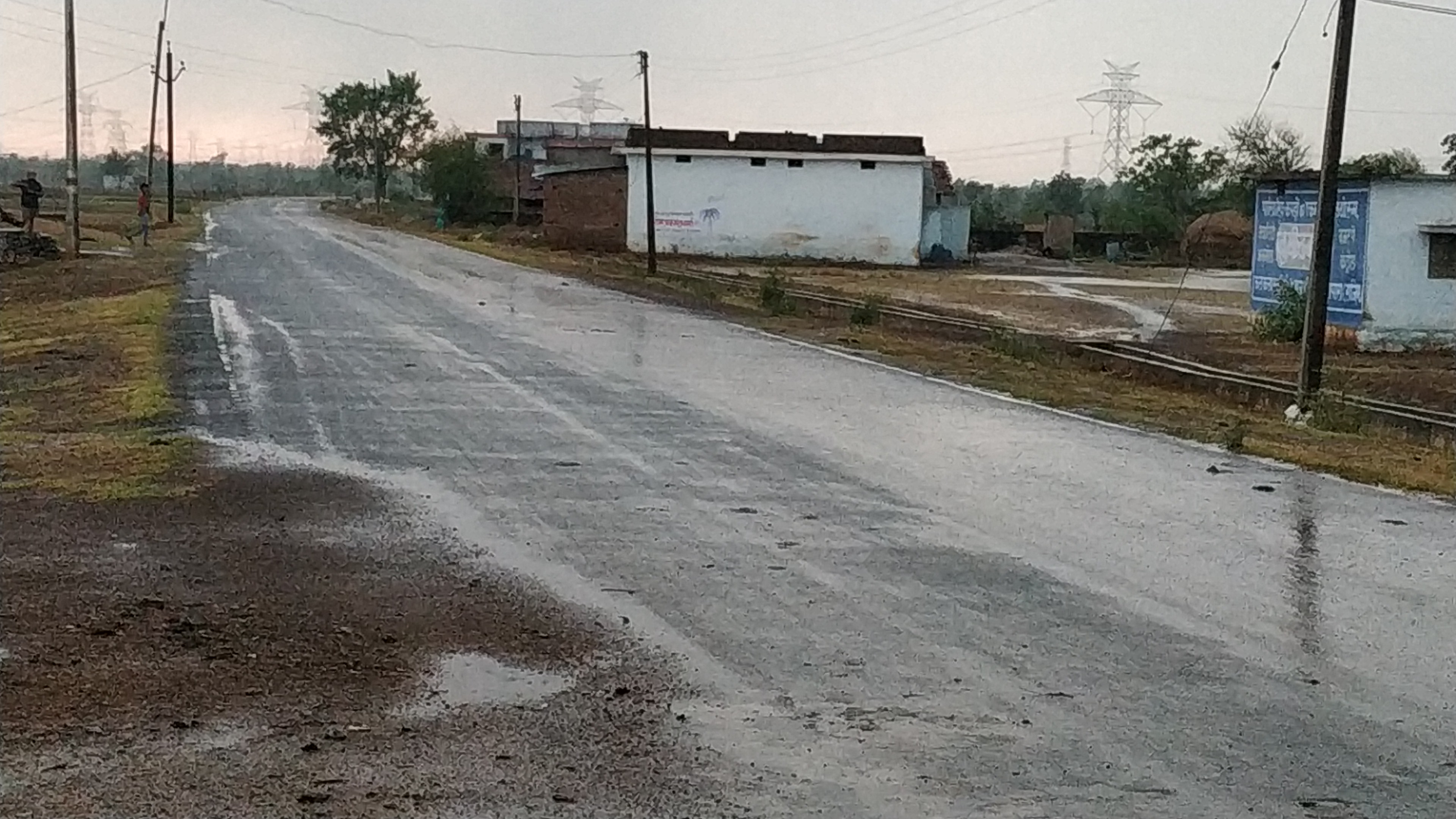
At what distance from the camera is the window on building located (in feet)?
103

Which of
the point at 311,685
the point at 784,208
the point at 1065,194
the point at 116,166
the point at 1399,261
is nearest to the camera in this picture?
the point at 311,685

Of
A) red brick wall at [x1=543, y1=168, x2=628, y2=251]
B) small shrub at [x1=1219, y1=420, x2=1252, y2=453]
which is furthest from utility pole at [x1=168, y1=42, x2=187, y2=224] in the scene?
small shrub at [x1=1219, y1=420, x2=1252, y2=453]

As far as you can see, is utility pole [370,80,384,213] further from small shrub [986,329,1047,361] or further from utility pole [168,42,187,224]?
small shrub [986,329,1047,361]

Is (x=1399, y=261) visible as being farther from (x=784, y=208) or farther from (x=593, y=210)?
(x=593, y=210)

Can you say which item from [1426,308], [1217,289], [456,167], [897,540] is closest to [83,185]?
[456,167]

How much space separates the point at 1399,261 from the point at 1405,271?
21 centimetres

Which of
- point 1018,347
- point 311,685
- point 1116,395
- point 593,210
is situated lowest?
point 1116,395

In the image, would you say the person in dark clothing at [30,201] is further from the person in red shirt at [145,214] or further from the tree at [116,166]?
the tree at [116,166]

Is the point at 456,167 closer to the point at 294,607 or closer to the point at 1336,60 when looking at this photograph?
the point at 1336,60

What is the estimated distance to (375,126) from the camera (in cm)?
13212

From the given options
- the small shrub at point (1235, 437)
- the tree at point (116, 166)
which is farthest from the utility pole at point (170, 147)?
the tree at point (116, 166)

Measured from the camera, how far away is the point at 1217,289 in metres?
54.9

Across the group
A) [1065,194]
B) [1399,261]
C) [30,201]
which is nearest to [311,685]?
[1399,261]

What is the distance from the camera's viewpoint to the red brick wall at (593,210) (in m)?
65.8
